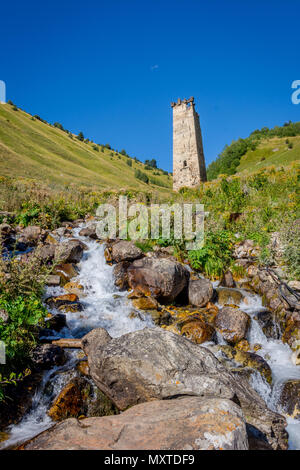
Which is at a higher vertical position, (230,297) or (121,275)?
(121,275)

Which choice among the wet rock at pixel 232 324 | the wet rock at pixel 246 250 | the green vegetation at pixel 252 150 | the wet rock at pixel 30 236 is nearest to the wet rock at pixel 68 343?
the wet rock at pixel 232 324

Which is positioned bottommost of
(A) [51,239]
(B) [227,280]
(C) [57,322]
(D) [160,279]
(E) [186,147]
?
(C) [57,322]

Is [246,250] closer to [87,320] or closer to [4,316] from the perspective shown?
[87,320]

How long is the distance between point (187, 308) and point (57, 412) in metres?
3.84

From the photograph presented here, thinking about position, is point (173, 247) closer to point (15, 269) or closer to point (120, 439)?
point (15, 269)

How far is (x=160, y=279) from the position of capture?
6.56 meters

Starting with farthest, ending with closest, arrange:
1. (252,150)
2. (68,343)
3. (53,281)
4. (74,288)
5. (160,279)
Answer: (252,150), (74,288), (53,281), (160,279), (68,343)

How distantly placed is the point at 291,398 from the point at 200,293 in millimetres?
3071

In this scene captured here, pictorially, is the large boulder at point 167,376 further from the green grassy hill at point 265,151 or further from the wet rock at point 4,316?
the green grassy hill at point 265,151

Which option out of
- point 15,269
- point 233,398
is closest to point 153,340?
point 233,398

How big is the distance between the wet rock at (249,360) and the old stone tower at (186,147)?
19.4m

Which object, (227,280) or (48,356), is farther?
(227,280)

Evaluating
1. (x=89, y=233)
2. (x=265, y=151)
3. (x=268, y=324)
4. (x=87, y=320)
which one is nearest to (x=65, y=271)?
(x=87, y=320)

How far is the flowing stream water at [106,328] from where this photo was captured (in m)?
3.33
